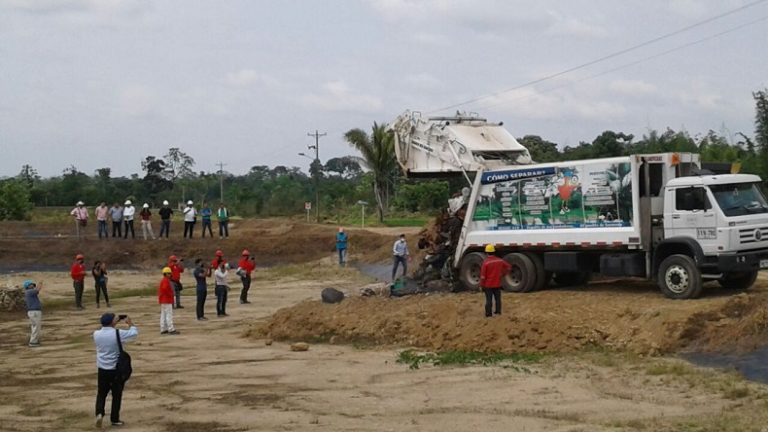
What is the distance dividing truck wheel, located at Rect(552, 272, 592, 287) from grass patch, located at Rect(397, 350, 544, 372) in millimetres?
5914

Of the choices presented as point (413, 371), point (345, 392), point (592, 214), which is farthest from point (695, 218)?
point (345, 392)

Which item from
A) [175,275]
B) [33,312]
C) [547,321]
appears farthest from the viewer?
[175,275]

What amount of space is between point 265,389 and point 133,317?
476 inches

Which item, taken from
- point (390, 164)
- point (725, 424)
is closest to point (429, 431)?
point (725, 424)

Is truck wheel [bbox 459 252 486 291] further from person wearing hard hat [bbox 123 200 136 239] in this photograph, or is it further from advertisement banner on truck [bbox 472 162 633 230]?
person wearing hard hat [bbox 123 200 136 239]

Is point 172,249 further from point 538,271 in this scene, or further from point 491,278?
point 491,278

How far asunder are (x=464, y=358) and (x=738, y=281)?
700cm

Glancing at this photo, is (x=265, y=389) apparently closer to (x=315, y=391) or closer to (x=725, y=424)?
(x=315, y=391)

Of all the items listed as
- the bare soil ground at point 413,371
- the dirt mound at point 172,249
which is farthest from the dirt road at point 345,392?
the dirt mound at point 172,249

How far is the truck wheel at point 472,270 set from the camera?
23734mm

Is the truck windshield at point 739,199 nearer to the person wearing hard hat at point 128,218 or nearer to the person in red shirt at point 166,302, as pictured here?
the person in red shirt at point 166,302

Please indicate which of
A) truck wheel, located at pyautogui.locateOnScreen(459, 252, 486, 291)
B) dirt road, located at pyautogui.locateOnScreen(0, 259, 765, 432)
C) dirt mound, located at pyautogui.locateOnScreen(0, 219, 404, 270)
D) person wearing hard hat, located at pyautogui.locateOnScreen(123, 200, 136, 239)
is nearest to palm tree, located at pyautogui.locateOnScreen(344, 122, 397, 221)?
dirt mound, located at pyautogui.locateOnScreen(0, 219, 404, 270)

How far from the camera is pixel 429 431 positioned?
12.2m

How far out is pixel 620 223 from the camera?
68.8 ft
